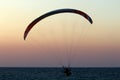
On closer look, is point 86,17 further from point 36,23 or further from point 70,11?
point 36,23

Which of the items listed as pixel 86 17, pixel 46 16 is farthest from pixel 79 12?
pixel 46 16

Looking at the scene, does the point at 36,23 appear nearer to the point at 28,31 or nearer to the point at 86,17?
the point at 28,31

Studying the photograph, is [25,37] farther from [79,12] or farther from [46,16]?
[79,12]

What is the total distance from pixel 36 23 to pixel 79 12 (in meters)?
3.89

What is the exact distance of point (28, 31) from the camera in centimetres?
3625

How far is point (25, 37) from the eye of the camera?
119ft

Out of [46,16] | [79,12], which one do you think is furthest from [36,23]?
[79,12]

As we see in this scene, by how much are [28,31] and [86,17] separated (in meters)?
5.23

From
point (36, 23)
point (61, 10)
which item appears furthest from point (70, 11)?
point (36, 23)
